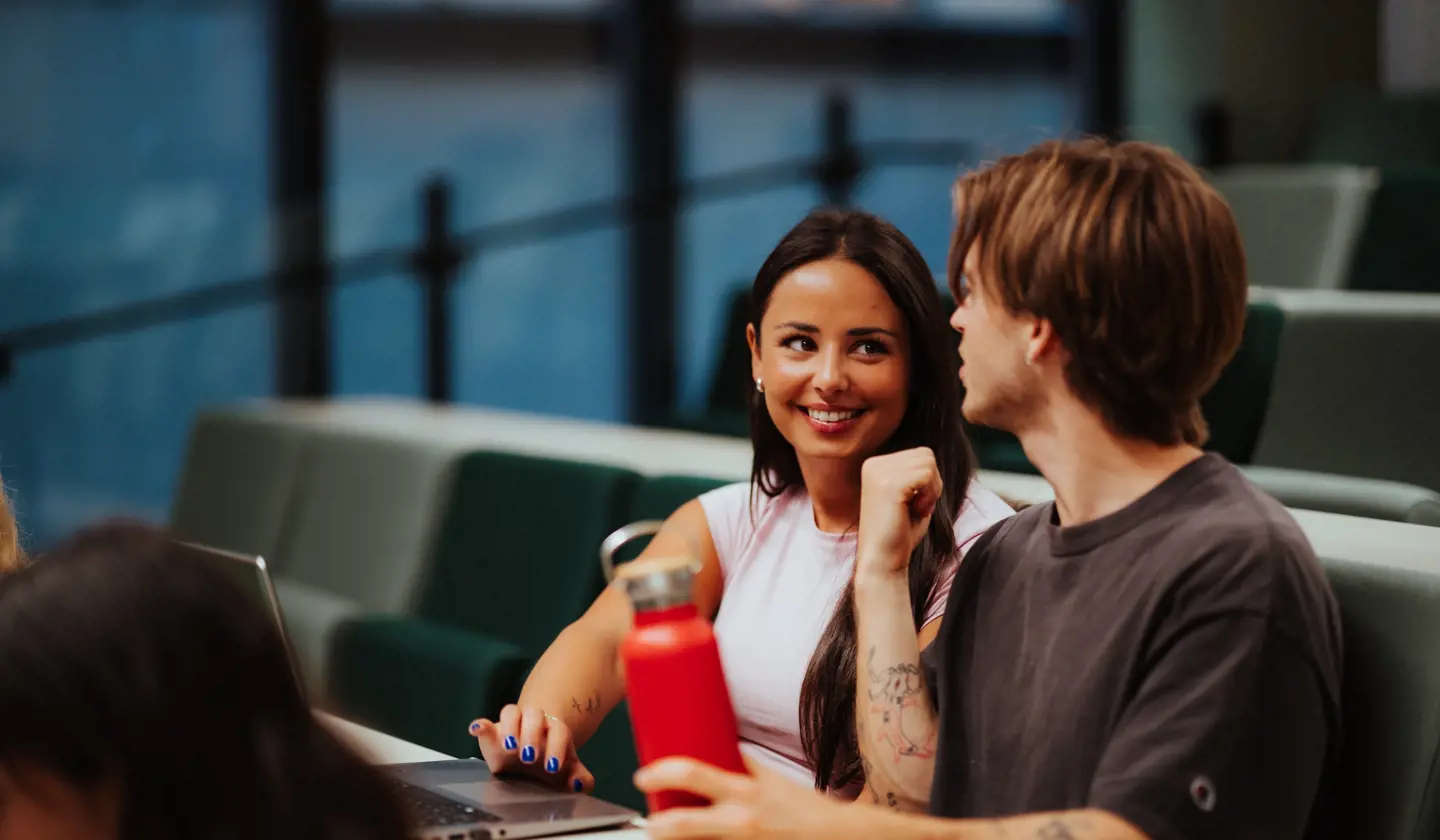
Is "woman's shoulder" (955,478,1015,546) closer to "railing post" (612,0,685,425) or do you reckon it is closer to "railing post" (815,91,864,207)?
"railing post" (815,91,864,207)

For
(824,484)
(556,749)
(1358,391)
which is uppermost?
(824,484)

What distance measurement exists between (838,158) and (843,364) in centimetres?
385

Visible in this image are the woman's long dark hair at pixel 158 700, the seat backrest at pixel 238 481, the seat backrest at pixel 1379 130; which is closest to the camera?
the woman's long dark hair at pixel 158 700

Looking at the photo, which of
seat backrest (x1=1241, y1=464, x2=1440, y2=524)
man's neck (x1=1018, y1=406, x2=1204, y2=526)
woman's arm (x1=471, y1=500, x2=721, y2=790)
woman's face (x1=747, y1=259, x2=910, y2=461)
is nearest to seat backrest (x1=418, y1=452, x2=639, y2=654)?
woman's arm (x1=471, y1=500, x2=721, y2=790)

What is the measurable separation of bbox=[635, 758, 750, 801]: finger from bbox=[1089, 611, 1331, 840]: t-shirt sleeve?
250 millimetres

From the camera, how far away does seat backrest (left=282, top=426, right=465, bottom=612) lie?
10.2ft

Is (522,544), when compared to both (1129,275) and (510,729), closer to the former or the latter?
(510,729)

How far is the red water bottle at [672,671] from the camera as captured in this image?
1.08m

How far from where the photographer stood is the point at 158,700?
73cm

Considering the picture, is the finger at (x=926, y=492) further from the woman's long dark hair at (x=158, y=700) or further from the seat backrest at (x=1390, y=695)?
the woman's long dark hair at (x=158, y=700)

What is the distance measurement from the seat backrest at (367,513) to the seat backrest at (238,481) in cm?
8

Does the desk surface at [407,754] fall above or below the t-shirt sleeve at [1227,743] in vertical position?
below

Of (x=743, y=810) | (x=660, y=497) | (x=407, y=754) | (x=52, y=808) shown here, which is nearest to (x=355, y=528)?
(x=660, y=497)

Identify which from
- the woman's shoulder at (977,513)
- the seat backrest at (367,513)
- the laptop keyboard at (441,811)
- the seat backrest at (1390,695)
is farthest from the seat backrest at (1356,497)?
the seat backrest at (367,513)
